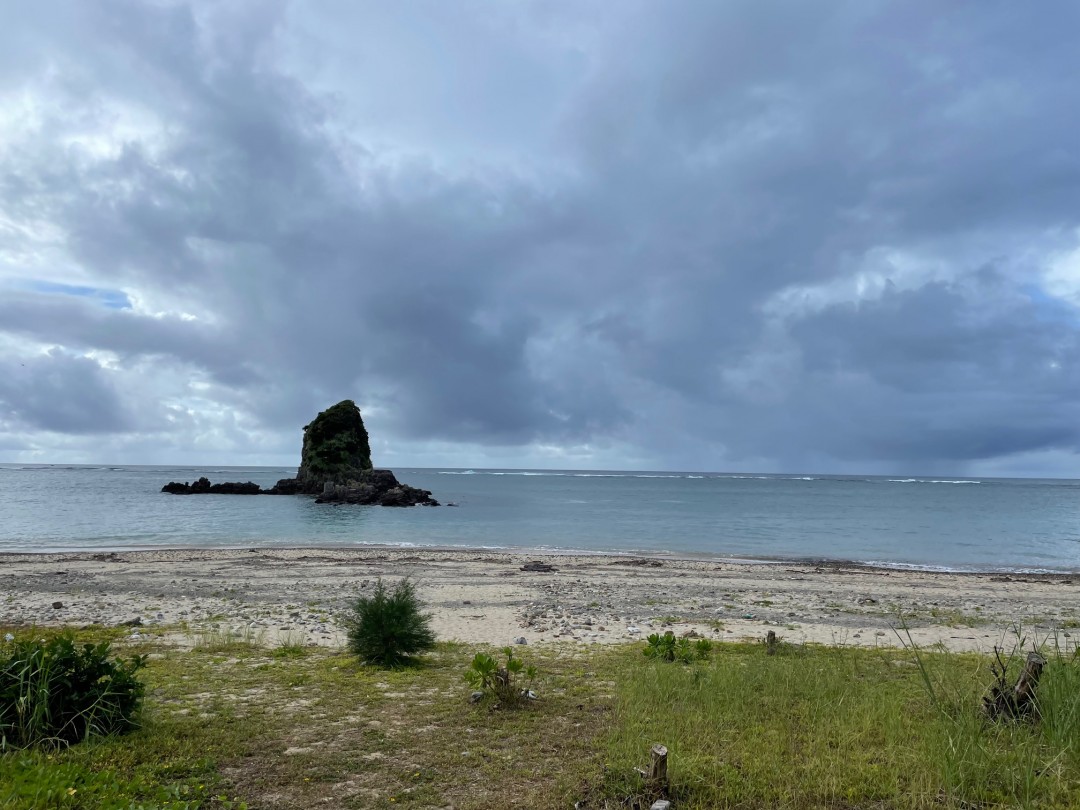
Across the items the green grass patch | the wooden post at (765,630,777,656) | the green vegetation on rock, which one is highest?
the green vegetation on rock

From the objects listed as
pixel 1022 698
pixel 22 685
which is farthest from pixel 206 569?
pixel 1022 698

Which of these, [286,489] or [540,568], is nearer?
[540,568]

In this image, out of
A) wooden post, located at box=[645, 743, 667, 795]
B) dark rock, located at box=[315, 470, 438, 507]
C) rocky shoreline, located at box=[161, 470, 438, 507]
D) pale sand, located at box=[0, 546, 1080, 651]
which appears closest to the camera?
wooden post, located at box=[645, 743, 667, 795]

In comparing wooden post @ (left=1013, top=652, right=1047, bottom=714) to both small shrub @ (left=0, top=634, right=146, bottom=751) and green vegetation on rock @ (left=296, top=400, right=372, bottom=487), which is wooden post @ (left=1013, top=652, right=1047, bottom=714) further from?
green vegetation on rock @ (left=296, top=400, right=372, bottom=487)

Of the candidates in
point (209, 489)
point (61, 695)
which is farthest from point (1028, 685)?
point (209, 489)

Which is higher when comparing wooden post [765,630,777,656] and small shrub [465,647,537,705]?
small shrub [465,647,537,705]

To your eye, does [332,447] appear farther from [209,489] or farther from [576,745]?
[576,745]

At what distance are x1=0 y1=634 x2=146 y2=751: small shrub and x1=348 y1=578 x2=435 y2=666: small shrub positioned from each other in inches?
157

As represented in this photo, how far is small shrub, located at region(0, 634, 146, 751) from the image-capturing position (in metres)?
6.28

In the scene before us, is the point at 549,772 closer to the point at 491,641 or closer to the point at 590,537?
the point at 491,641

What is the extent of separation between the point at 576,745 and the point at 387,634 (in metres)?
4.88

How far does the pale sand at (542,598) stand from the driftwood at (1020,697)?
9.15ft

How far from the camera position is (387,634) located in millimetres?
10672

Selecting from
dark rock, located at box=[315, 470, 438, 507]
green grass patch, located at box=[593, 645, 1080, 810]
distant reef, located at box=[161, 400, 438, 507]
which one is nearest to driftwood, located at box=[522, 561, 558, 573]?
green grass patch, located at box=[593, 645, 1080, 810]
